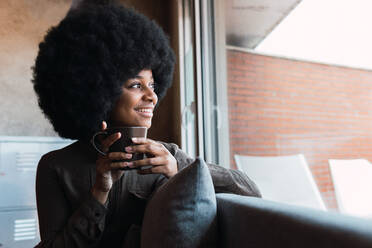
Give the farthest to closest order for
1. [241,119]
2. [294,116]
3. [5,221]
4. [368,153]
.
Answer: [5,221], [241,119], [294,116], [368,153]

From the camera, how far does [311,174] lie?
3.95 ft

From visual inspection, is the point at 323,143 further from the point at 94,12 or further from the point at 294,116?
the point at 94,12

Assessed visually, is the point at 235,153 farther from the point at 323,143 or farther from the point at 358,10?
the point at 358,10

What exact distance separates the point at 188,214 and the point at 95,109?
57cm

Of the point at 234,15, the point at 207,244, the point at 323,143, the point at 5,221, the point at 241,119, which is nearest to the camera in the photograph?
the point at 207,244

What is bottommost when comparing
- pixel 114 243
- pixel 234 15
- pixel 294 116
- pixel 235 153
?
pixel 114 243

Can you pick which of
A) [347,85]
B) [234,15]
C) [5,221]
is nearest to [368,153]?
[347,85]

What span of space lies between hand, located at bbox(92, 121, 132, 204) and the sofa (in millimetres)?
139

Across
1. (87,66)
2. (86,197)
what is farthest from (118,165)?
(87,66)

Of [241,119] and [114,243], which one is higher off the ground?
[241,119]

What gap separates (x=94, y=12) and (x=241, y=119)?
92 centimetres

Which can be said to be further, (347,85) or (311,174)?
(311,174)

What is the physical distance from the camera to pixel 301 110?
4.08ft

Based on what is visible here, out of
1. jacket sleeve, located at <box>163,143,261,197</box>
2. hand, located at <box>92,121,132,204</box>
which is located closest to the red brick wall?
jacket sleeve, located at <box>163,143,261,197</box>
